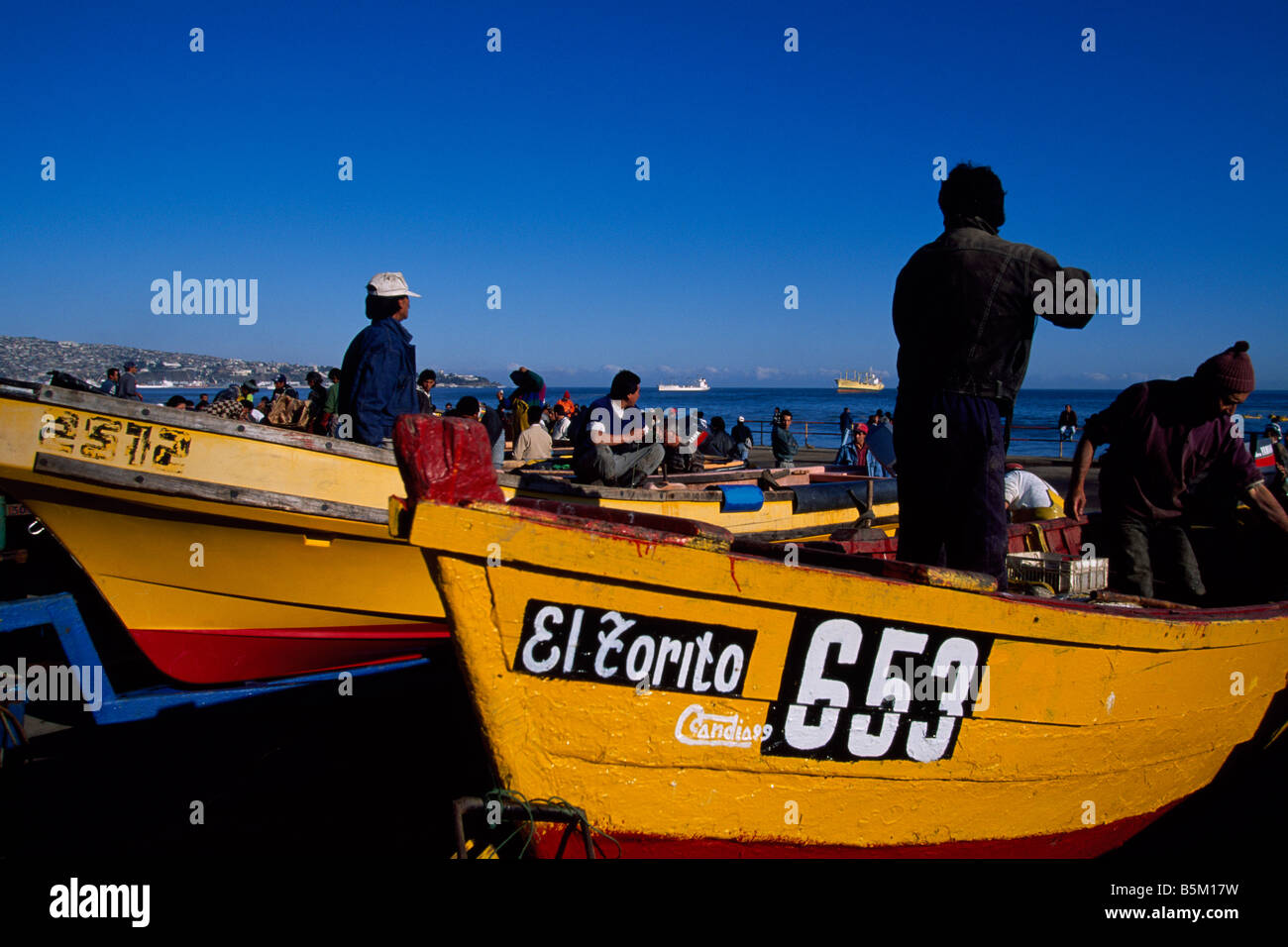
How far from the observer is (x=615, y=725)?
2775 mm

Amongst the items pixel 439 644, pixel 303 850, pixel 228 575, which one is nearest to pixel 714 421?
pixel 439 644

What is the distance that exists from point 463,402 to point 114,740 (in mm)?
4876

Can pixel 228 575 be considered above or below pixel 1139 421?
below

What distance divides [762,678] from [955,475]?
1228 millimetres

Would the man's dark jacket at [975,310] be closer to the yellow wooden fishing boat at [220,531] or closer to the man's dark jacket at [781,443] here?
the yellow wooden fishing boat at [220,531]

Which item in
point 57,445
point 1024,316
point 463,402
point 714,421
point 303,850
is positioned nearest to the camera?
point 1024,316

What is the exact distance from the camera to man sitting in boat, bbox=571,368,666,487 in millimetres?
6844

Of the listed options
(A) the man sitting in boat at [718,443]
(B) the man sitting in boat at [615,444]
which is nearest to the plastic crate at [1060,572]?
(B) the man sitting in boat at [615,444]

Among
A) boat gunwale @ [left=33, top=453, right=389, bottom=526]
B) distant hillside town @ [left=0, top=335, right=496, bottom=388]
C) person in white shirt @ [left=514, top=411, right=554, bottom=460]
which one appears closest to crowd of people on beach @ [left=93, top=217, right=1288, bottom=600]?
boat gunwale @ [left=33, top=453, right=389, bottom=526]

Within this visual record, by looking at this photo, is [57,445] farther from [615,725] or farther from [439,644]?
[615,725]

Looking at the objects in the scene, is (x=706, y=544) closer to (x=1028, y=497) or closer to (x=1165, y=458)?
(x=1165, y=458)

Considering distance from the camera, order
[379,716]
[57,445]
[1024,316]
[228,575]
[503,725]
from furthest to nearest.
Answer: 1. [379,716]
2. [228,575]
3. [57,445]
4. [1024,316]
5. [503,725]

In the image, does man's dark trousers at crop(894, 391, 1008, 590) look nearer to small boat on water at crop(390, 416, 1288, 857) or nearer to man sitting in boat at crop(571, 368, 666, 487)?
small boat on water at crop(390, 416, 1288, 857)

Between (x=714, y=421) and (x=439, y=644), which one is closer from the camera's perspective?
(x=439, y=644)
